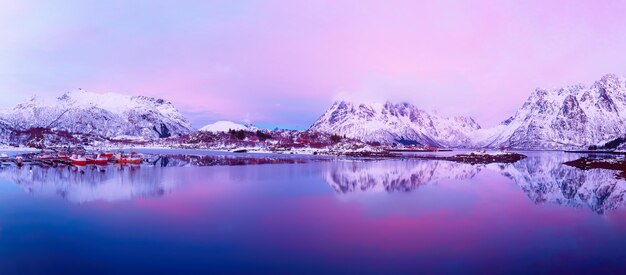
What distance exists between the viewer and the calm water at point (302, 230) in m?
19.3

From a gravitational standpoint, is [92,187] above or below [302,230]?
above

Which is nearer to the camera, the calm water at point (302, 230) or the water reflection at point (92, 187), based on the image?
the calm water at point (302, 230)

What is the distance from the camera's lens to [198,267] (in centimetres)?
1834

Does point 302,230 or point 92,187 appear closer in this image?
point 302,230

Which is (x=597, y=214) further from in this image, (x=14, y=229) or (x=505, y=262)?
(x=14, y=229)

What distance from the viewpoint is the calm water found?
63.3 feet

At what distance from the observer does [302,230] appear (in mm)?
25906

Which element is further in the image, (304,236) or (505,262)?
(304,236)

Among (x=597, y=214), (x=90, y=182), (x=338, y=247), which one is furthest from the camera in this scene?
(x=90, y=182)

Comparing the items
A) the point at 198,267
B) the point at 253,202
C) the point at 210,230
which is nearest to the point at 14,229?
the point at 210,230

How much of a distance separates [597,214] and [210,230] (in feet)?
98.5

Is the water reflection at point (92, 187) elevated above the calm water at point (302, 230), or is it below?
above

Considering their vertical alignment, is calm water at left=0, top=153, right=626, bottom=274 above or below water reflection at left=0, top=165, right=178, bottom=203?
below

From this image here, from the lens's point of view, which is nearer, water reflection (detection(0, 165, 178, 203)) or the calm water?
the calm water
